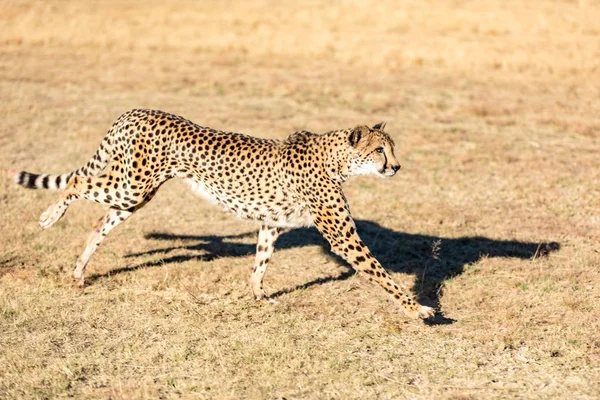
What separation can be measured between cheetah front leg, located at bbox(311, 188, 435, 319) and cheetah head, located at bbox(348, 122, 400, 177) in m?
0.34

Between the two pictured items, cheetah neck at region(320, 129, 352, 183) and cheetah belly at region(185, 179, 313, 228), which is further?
cheetah belly at region(185, 179, 313, 228)

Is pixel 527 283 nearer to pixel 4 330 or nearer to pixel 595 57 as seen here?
pixel 4 330

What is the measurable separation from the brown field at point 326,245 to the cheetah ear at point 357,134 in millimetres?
1638

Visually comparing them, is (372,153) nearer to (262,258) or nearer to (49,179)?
(262,258)

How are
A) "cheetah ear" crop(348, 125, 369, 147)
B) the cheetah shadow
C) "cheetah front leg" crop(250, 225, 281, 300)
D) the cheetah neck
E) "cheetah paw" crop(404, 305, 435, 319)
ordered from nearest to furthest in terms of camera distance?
"cheetah paw" crop(404, 305, 435, 319), "cheetah ear" crop(348, 125, 369, 147), the cheetah neck, "cheetah front leg" crop(250, 225, 281, 300), the cheetah shadow

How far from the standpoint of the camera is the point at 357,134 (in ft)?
24.8

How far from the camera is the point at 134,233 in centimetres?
1023

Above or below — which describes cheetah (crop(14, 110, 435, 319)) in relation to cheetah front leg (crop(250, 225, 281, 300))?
above

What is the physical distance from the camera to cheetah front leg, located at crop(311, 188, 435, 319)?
735cm

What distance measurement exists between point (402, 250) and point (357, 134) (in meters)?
2.69

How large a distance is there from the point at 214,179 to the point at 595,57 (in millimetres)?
16364

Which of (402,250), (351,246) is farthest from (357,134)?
(402,250)

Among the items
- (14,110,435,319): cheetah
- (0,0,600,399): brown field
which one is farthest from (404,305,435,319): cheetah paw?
(14,110,435,319): cheetah

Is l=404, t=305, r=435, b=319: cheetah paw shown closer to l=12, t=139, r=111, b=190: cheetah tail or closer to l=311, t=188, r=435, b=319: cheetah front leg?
l=311, t=188, r=435, b=319: cheetah front leg
